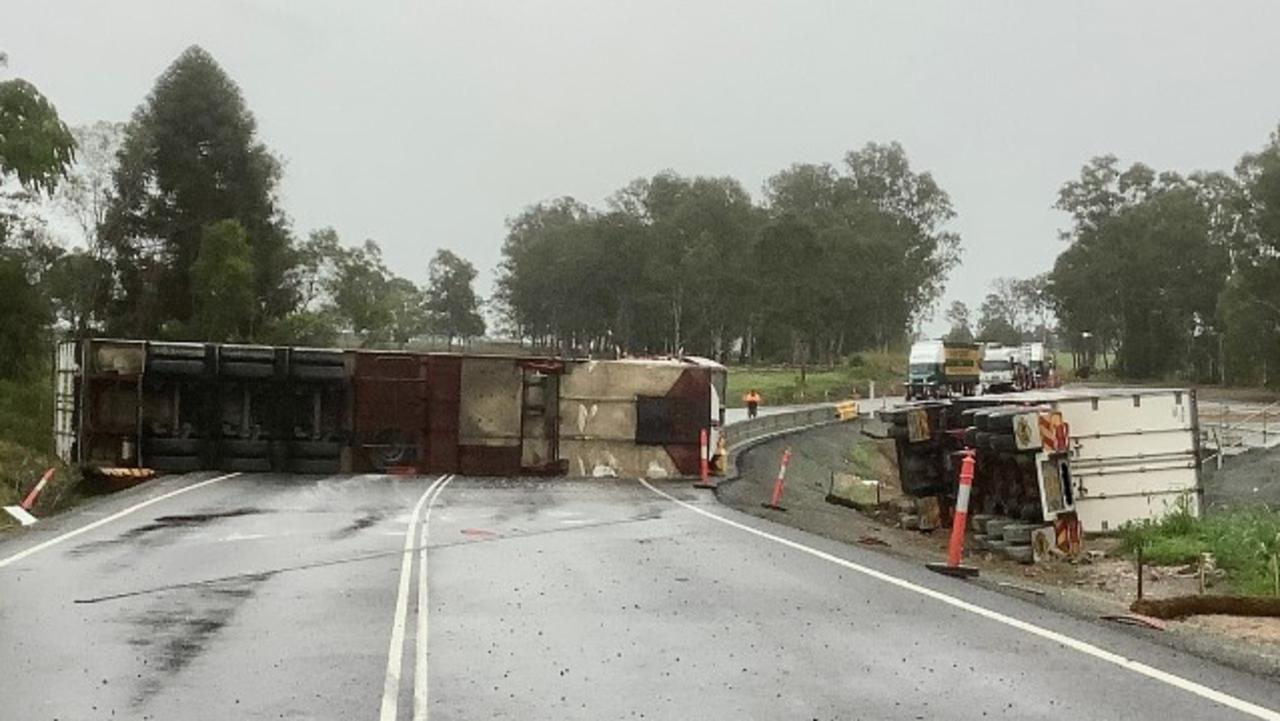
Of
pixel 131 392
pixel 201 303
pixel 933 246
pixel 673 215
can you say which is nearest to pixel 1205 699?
pixel 131 392

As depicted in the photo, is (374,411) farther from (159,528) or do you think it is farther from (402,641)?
(402,641)

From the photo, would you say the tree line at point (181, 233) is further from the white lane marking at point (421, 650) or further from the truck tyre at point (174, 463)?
the white lane marking at point (421, 650)

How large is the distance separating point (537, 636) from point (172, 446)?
21.3m

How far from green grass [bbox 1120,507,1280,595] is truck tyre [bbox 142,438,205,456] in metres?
19.3

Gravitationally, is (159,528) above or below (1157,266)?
below

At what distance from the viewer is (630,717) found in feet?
24.4

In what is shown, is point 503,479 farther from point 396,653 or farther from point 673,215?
point 673,215

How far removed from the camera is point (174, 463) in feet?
95.7

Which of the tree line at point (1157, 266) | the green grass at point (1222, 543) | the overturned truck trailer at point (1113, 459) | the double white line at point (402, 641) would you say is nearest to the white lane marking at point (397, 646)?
the double white line at point (402, 641)

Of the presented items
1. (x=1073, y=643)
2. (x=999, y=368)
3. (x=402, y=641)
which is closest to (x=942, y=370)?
(x=999, y=368)

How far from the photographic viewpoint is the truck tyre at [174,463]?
95.3 ft

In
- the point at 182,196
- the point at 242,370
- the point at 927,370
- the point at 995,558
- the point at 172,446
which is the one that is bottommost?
the point at 995,558

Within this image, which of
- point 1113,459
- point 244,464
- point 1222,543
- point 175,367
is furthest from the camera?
point 244,464

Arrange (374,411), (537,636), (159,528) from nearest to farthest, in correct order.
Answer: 1. (537,636)
2. (159,528)
3. (374,411)
